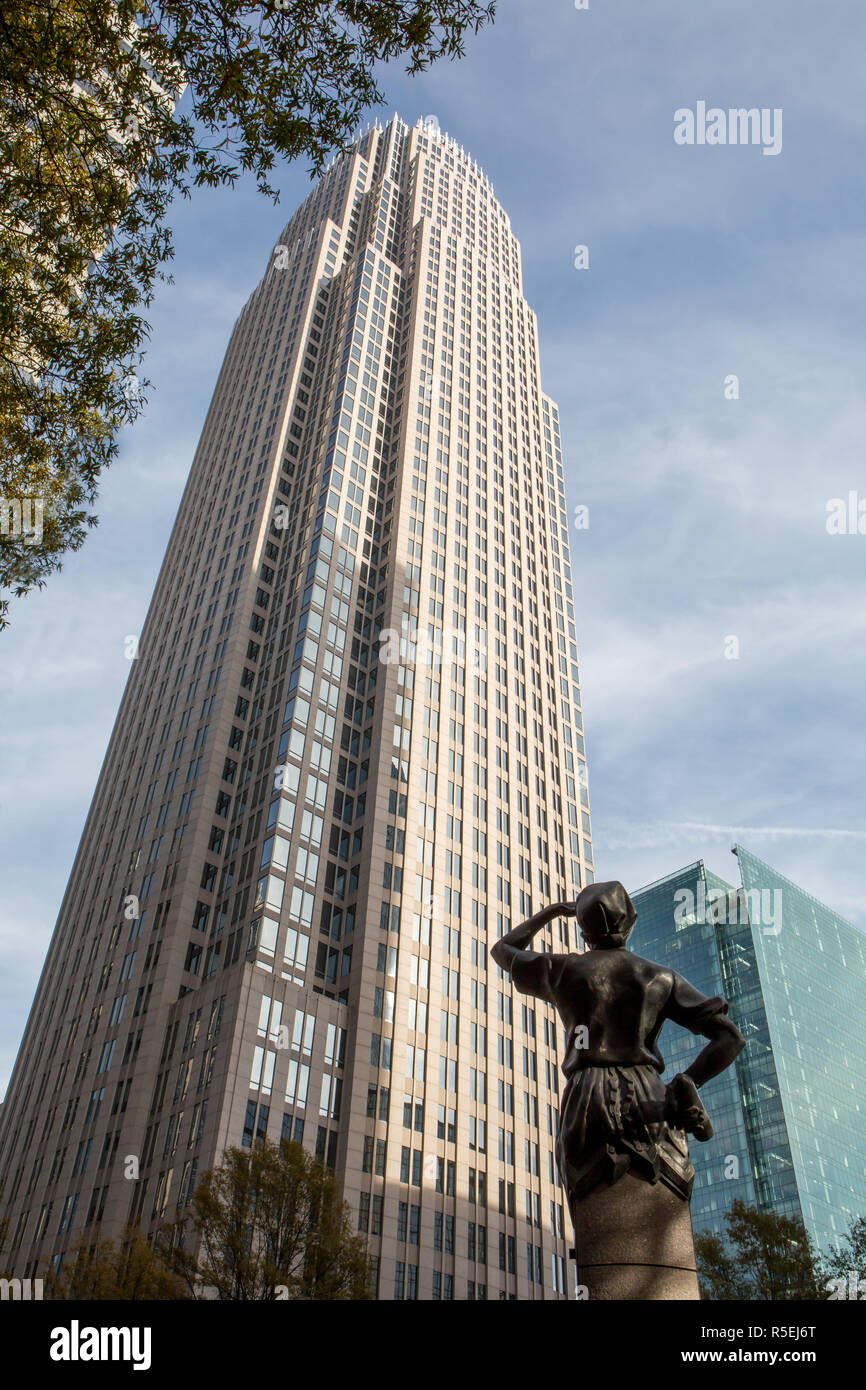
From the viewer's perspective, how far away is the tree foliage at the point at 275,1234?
2825cm

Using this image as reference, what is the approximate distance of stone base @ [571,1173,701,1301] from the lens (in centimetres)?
616

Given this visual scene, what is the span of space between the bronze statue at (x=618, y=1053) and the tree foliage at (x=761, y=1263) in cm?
3099

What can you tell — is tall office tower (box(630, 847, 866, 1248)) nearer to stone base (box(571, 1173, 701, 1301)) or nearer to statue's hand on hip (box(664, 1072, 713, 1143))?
stone base (box(571, 1173, 701, 1301))

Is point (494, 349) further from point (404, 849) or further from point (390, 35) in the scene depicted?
point (390, 35)

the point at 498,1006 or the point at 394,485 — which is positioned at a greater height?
the point at 394,485

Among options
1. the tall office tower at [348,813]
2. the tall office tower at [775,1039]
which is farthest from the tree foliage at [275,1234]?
the tall office tower at [775,1039]

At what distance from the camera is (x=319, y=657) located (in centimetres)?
6606

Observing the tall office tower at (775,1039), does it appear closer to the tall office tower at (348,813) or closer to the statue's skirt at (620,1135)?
the tall office tower at (348,813)

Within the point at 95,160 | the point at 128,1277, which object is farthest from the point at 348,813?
the point at 95,160

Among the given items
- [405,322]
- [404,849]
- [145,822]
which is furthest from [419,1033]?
[405,322]

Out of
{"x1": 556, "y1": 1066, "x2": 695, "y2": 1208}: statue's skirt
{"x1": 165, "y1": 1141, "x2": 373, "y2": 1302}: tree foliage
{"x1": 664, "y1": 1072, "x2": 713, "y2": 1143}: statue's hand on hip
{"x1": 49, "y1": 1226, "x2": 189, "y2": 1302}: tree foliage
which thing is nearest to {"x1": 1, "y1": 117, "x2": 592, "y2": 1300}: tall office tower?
{"x1": 49, "y1": 1226, "x2": 189, "y2": 1302}: tree foliage

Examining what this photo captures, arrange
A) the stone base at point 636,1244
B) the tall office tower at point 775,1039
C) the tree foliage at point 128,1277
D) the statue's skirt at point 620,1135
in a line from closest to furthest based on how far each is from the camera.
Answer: the stone base at point 636,1244 < the statue's skirt at point 620,1135 < the tree foliage at point 128,1277 < the tall office tower at point 775,1039
